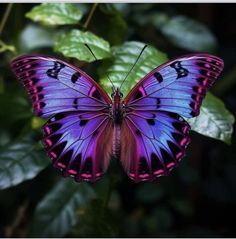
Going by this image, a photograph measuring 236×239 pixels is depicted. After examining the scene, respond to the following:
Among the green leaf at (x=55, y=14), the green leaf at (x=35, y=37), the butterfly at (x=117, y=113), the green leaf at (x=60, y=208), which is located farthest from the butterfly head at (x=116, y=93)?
the green leaf at (x=35, y=37)

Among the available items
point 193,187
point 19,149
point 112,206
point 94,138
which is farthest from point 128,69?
point 193,187

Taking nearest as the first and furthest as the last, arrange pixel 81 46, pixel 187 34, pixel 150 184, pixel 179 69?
pixel 179 69
pixel 81 46
pixel 187 34
pixel 150 184

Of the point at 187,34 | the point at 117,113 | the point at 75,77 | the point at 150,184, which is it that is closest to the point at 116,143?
the point at 117,113

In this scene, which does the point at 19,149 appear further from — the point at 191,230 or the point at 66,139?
the point at 191,230

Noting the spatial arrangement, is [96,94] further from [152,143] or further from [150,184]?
[150,184]

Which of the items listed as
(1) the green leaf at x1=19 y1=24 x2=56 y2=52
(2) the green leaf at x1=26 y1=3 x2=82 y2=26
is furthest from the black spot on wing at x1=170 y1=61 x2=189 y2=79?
(1) the green leaf at x1=19 y1=24 x2=56 y2=52
